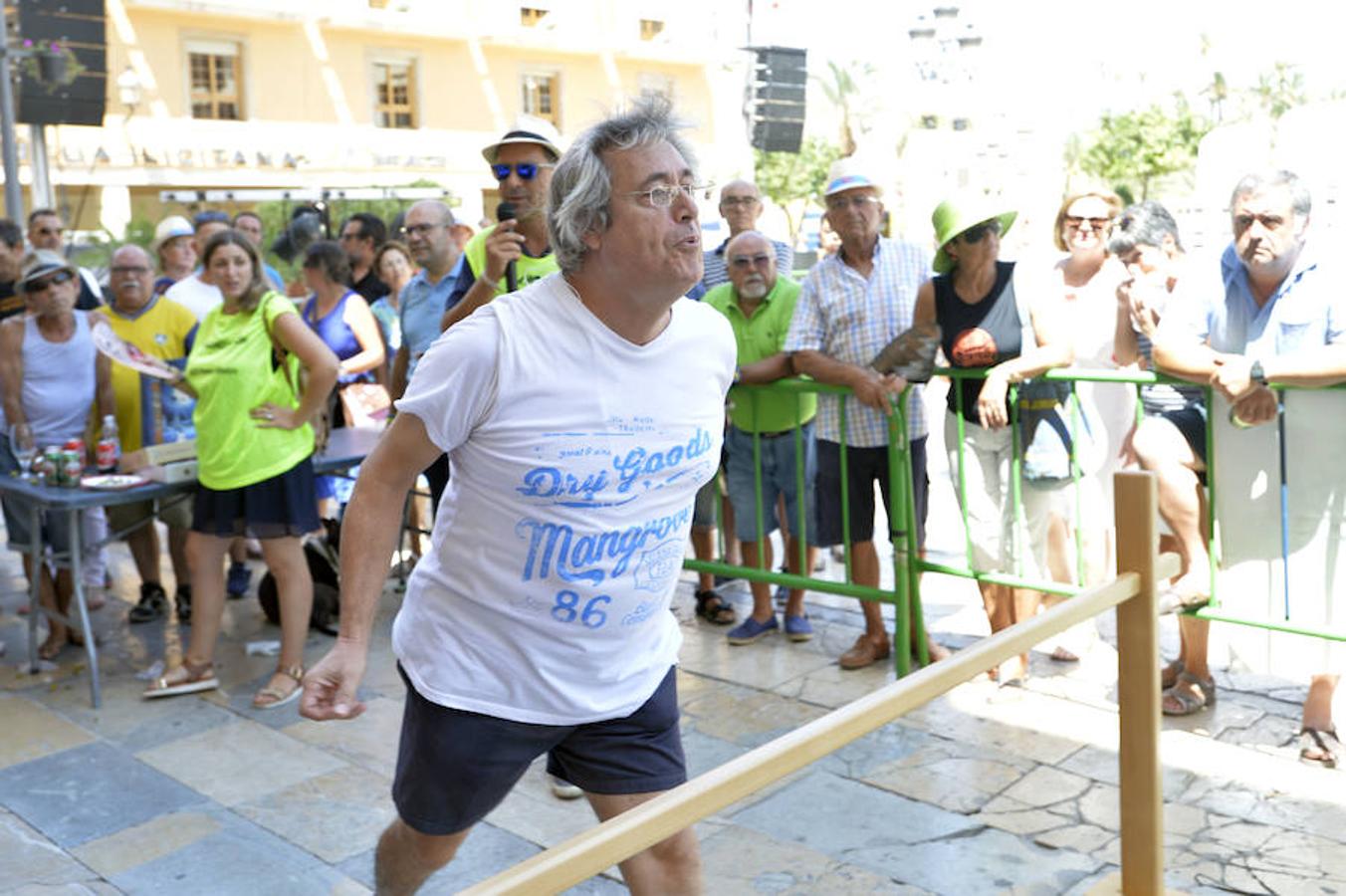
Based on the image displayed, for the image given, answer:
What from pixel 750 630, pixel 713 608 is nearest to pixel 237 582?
pixel 713 608

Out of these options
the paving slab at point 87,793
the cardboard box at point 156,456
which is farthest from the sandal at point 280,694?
the cardboard box at point 156,456

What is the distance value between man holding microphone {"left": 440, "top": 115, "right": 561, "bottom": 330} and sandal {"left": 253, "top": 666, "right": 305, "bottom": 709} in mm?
1786

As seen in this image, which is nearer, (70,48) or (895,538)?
(895,538)

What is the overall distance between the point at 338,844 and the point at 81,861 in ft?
2.37

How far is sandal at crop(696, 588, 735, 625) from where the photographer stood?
5.96 meters

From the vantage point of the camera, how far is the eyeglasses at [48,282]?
5.66 m

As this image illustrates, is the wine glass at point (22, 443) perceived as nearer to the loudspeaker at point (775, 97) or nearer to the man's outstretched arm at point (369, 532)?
the man's outstretched arm at point (369, 532)

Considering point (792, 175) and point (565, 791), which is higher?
point (792, 175)

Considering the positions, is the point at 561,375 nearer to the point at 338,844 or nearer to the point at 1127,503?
the point at 1127,503

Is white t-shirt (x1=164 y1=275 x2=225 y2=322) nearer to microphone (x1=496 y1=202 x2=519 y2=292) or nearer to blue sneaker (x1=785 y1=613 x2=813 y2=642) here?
microphone (x1=496 y1=202 x2=519 y2=292)

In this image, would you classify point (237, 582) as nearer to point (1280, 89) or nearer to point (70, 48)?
point (70, 48)

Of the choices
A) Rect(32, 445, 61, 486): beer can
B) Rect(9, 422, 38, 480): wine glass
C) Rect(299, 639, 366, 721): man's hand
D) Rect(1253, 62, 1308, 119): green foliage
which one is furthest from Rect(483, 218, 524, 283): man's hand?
Rect(1253, 62, 1308, 119): green foliage

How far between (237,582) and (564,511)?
192 inches

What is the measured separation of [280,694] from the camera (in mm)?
5129
